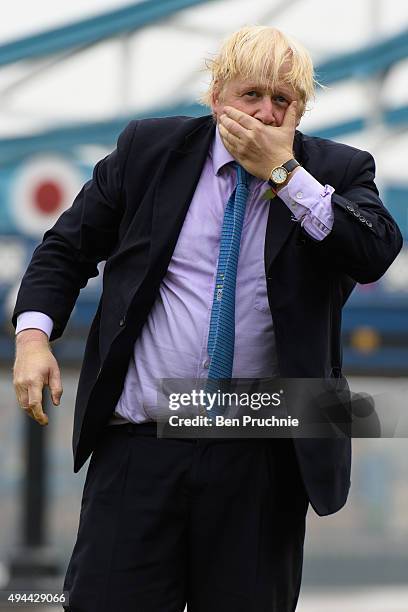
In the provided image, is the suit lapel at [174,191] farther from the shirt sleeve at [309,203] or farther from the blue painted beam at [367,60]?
the blue painted beam at [367,60]

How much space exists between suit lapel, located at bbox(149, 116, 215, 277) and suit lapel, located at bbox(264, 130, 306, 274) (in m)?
0.13

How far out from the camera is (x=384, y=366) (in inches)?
201

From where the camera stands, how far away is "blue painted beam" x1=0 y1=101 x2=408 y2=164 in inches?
176

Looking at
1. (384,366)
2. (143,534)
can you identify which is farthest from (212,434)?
(384,366)

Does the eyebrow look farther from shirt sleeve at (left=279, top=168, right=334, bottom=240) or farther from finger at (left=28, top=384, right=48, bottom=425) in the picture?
finger at (left=28, top=384, right=48, bottom=425)

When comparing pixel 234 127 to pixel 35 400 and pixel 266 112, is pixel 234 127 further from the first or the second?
pixel 35 400

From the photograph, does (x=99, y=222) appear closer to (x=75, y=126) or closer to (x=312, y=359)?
(x=312, y=359)

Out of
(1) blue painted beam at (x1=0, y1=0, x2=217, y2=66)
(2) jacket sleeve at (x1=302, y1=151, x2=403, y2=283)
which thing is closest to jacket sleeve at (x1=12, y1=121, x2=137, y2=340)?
(2) jacket sleeve at (x1=302, y1=151, x2=403, y2=283)

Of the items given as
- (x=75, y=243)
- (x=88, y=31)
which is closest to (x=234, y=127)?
(x=75, y=243)

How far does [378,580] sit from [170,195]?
2988 millimetres

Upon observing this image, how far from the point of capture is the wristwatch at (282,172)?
1801 millimetres

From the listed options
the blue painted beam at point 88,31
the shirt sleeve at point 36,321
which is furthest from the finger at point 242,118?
the blue painted beam at point 88,31

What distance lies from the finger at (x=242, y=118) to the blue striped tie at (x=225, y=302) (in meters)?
0.13

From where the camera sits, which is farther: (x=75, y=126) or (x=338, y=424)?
(x=75, y=126)
